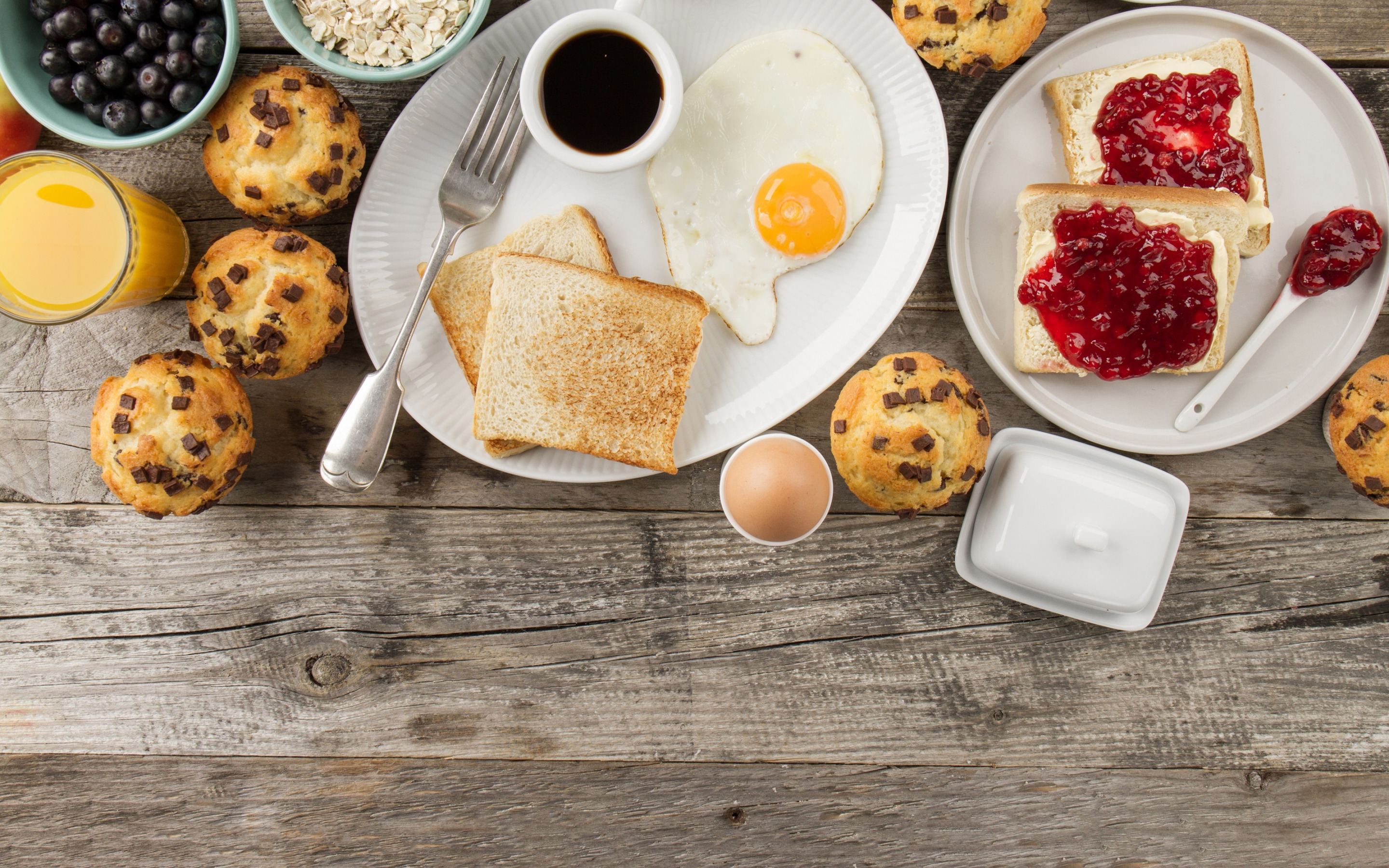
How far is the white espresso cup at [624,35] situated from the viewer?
171cm

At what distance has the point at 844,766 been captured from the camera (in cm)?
212

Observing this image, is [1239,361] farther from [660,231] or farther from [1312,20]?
[660,231]

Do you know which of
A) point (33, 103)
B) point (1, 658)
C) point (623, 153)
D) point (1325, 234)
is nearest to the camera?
point (33, 103)

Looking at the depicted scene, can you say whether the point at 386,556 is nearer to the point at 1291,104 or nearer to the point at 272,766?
the point at 272,766

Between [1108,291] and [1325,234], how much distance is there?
609mm

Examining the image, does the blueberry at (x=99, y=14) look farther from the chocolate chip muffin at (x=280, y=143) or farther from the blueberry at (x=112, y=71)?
the chocolate chip muffin at (x=280, y=143)

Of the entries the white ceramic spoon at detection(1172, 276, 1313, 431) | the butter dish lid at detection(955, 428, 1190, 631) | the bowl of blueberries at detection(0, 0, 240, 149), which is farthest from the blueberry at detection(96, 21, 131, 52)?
the white ceramic spoon at detection(1172, 276, 1313, 431)

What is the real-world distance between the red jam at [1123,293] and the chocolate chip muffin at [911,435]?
1.04 ft

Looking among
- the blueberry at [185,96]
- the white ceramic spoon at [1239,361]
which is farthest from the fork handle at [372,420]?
the white ceramic spoon at [1239,361]

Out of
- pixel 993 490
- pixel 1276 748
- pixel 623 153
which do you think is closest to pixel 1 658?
pixel 623 153

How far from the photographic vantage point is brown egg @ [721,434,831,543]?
1673 mm

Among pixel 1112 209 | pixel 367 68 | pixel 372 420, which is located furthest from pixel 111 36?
pixel 1112 209

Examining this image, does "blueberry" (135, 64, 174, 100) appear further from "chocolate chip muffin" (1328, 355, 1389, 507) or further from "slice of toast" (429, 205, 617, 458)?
"chocolate chip muffin" (1328, 355, 1389, 507)

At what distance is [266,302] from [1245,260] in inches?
99.3
